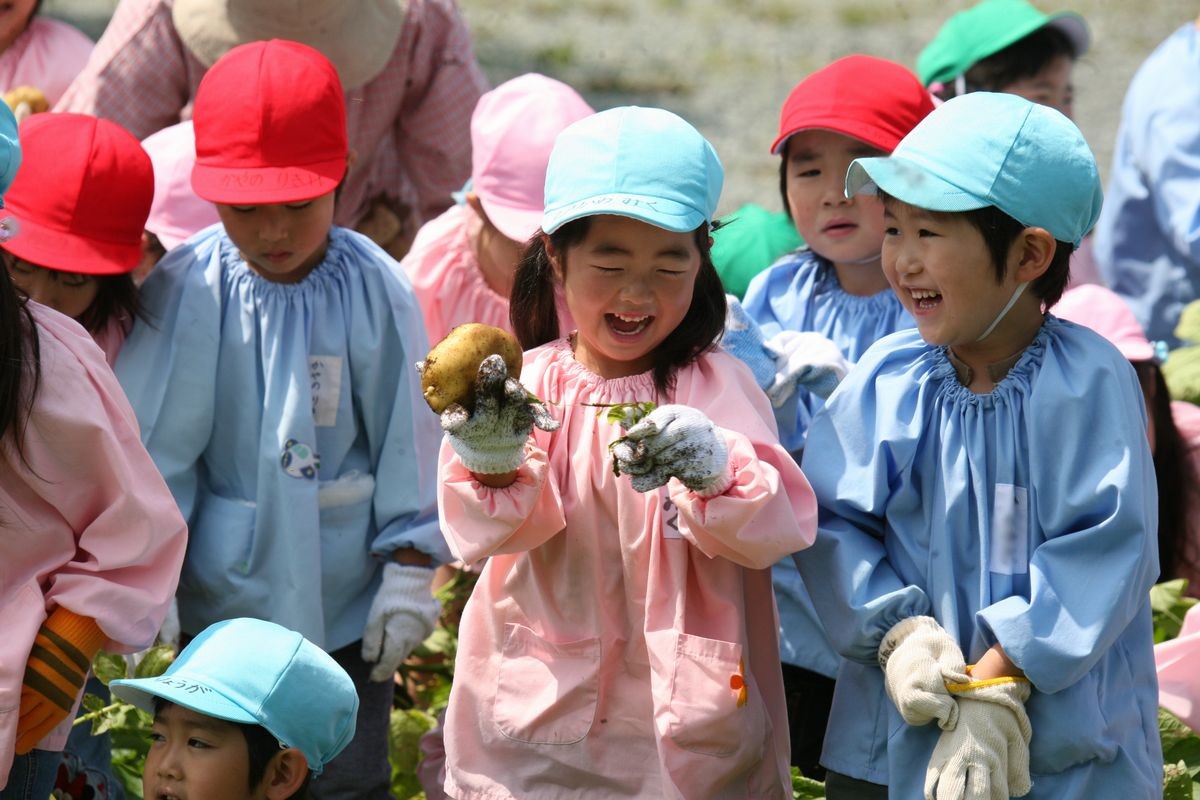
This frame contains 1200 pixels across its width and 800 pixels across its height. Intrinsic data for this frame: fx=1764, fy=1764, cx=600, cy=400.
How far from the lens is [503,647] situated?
325cm

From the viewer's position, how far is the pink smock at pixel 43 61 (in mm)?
5516

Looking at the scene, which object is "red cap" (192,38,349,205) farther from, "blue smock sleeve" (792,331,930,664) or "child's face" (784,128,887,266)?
"blue smock sleeve" (792,331,930,664)

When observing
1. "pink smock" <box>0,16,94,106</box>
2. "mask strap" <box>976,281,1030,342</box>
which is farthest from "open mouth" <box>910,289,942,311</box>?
"pink smock" <box>0,16,94,106</box>

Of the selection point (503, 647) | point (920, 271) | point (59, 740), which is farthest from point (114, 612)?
point (920, 271)

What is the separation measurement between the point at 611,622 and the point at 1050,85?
302 cm

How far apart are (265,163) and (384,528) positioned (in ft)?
2.76

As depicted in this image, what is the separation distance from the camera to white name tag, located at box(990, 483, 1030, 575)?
3.07 metres

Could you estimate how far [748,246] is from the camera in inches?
188

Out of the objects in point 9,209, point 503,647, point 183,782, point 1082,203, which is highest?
point 1082,203

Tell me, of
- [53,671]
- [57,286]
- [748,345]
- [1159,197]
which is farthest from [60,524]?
[1159,197]

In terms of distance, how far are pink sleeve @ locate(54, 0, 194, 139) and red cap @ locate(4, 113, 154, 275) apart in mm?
1114

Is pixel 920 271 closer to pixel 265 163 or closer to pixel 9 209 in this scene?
pixel 265 163

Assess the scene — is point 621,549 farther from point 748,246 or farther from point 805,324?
point 748,246

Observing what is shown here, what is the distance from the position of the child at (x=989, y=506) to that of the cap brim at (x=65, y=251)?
157cm
